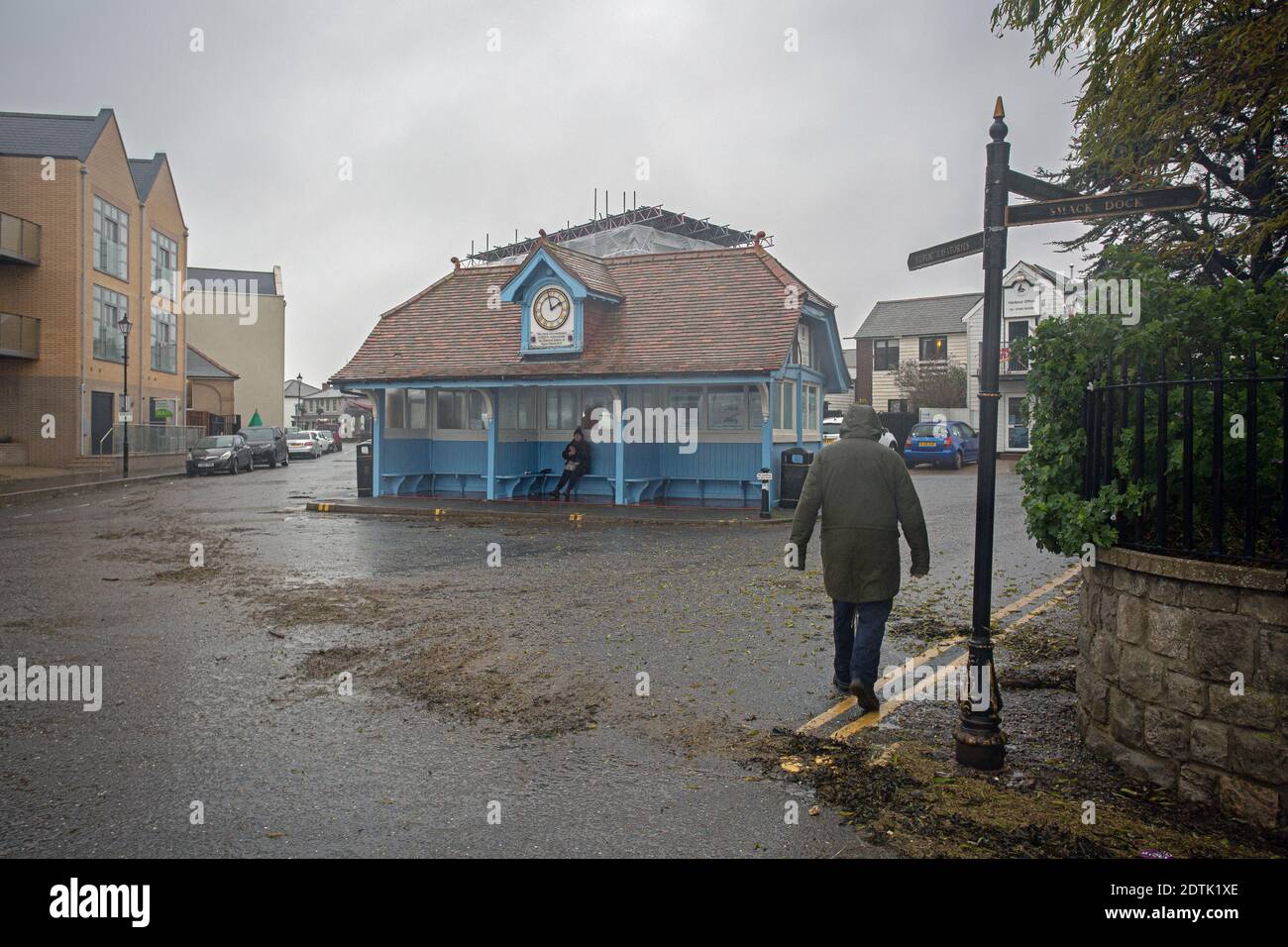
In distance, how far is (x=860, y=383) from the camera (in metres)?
49.8

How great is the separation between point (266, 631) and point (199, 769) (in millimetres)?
3485

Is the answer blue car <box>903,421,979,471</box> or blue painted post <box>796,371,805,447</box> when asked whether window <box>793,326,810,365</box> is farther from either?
blue car <box>903,421,979,471</box>

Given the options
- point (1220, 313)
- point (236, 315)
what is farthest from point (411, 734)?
point (236, 315)

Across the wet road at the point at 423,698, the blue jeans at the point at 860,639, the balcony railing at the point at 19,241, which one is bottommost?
the wet road at the point at 423,698

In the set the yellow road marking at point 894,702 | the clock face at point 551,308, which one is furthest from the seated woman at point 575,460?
the yellow road marking at point 894,702

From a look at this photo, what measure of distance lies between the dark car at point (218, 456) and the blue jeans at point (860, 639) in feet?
105

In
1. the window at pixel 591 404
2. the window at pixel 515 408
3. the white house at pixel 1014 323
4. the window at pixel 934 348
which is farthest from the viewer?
the window at pixel 934 348

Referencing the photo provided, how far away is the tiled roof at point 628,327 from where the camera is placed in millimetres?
20234

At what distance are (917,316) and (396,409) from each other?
106 feet

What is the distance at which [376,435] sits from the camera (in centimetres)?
2327

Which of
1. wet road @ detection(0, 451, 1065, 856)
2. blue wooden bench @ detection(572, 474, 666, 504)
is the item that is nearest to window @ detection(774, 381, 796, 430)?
blue wooden bench @ detection(572, 474, 666, 504)

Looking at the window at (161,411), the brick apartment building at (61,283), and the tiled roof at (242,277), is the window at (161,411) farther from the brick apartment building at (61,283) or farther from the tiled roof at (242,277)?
the tiled roof at (242,277)

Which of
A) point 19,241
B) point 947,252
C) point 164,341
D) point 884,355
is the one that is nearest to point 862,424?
point 947,252
